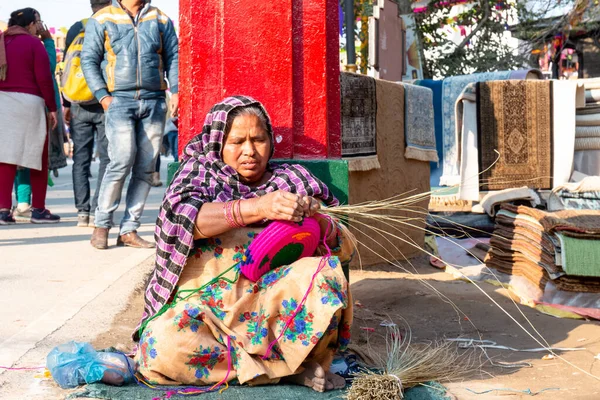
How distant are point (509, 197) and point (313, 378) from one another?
14.1 feet

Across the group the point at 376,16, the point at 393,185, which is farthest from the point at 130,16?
the point at 376,16

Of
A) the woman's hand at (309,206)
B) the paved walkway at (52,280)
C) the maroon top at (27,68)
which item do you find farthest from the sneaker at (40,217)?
the woman's hand at (309,206)

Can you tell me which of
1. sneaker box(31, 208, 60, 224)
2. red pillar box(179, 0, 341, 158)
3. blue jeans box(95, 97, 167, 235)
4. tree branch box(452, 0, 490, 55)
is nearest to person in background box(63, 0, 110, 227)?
sneaker box(31, 208, 60, 224)

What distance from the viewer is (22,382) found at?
3.12 meters

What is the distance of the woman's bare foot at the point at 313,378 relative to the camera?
122 inches

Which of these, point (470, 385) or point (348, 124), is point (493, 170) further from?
point (470, 385)

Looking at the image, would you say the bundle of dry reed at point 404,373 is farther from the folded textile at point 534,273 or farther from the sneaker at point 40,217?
the sneaker at point 40,217

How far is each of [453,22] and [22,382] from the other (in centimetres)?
1423

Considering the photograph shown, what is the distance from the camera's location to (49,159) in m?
9.22

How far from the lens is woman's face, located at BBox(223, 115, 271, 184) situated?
340cm

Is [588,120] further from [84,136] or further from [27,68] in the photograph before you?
[27,68]

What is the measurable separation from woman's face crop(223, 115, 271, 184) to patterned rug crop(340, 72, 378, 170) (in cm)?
239

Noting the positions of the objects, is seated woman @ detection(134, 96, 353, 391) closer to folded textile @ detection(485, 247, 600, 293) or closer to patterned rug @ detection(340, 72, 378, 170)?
folded textile @ detection(485, 247, 600, 293)

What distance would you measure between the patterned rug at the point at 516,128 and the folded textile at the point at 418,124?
918mm
